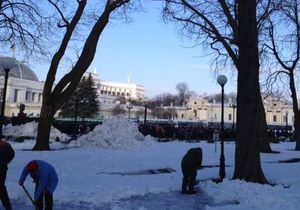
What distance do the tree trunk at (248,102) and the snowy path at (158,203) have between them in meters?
3.07

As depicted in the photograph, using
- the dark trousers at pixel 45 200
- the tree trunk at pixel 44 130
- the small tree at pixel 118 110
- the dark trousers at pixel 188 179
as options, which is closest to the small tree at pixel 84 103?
the small tree at pixel 118 110

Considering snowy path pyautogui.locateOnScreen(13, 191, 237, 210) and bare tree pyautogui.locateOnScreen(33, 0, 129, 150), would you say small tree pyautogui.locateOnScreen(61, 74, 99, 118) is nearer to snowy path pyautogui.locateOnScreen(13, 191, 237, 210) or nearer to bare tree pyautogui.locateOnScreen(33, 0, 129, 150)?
bare tree pyautogui.locateOnScreen(33, 0, 129, 150)

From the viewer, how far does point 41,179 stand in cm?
923

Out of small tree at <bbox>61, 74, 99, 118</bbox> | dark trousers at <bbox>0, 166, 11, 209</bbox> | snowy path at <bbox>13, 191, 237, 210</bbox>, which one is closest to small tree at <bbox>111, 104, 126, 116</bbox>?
small tree at <bbox>61, 74, 99, 118</bbox>

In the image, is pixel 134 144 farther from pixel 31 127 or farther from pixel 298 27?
pixel 298 27

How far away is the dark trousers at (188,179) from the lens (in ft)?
46.9

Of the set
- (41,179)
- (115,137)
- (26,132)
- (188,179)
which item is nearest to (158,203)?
(188,179)

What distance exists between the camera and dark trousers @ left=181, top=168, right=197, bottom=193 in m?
14.3

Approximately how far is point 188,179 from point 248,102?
3.90 m

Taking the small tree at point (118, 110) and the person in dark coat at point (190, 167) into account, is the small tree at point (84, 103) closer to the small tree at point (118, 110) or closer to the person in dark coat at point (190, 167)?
the small tree at point (118, 110)

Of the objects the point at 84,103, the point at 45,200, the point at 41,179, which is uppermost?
the point at 84,103

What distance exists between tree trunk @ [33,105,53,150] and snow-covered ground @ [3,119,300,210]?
167 cm

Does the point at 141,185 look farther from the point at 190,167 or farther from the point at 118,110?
the point at 118,110

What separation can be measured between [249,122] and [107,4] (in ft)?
48.3
